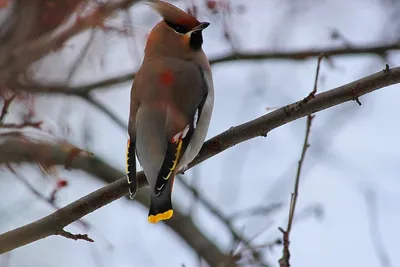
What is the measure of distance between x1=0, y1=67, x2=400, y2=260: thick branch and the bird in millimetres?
174

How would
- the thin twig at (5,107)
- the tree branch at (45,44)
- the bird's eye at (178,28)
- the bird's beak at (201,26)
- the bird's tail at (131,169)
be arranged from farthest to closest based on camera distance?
the bird's eye at (178,28) < the bird's beak at (201,26) < the bird's tail at (131,169) < the thin twig at (5,107) < the tree branch at (45,44)

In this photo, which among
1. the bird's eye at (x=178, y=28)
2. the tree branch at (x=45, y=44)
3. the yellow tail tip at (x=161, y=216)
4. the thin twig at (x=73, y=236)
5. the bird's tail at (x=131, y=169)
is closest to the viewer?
the tree branch at (x=45, y=44)

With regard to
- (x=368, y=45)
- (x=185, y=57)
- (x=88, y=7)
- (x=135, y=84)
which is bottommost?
(x=88, y=7)

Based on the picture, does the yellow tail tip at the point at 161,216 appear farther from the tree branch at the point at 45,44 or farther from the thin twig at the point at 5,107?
the thin twig at the point at 5,107

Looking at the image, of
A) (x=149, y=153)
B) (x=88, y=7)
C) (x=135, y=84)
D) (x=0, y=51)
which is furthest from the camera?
(x=135, y=84)

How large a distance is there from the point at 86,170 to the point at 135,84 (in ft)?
7.49

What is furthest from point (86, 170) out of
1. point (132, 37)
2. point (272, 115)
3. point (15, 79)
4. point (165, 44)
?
point (15, 79)

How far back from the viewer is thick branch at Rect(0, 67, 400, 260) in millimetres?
3094

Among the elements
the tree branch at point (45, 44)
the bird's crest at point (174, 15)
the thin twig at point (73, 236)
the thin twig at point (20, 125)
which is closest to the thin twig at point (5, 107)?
the thin twig at point (20, 125)

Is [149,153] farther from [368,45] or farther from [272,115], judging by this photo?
[368,45]

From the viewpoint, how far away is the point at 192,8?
434cm

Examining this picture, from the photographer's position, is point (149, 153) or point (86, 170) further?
point (86, 170)

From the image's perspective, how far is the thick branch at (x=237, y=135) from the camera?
3094mm

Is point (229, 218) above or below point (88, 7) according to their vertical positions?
above
